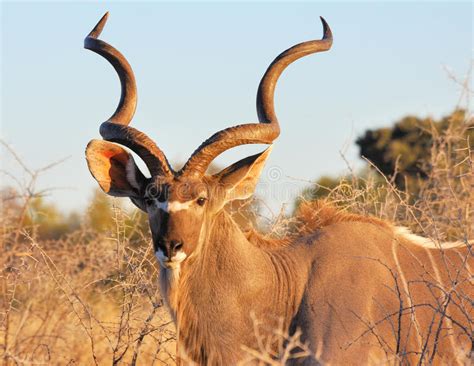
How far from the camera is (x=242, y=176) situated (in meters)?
5.64

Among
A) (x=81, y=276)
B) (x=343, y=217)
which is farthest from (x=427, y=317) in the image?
(x=81, y=276)

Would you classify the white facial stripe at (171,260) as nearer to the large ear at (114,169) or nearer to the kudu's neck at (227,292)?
the kudu's neck at (227,292)

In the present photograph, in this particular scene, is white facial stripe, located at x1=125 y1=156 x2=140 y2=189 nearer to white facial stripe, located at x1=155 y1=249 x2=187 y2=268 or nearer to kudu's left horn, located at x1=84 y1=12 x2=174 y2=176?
kudu's left horn, located at x1=84 y1=12 x2=174 y2=176

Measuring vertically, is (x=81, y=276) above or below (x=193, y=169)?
above

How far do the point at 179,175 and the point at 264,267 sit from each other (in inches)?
30.6

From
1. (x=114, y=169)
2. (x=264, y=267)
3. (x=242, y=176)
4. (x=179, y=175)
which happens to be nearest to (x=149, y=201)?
(x=179, y=175)

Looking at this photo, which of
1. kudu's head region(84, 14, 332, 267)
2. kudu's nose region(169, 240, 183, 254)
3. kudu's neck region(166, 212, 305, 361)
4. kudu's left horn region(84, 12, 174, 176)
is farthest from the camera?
kudu's left horn region(84, 12, 174, 176)

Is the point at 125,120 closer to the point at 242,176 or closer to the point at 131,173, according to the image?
the point at 131,173

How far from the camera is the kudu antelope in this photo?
529 cm

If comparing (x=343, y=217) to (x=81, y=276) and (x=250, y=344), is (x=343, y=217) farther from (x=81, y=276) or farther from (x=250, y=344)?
(x=81, y=276)

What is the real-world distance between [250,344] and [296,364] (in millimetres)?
286

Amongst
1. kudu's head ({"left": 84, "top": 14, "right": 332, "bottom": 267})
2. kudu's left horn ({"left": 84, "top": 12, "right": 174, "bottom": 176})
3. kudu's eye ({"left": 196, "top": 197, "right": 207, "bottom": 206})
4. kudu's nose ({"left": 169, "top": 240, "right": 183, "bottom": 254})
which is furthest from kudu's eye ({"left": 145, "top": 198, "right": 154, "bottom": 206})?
kudu's nose ({"left": 169, "top": 240, "right": 183, "bottom": 254})

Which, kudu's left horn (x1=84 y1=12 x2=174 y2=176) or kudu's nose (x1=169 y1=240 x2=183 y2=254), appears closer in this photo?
kudu's nose (x1=169 y1=240 x2=183 y2=254)

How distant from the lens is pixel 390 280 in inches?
220
